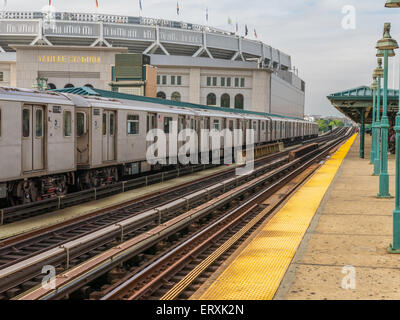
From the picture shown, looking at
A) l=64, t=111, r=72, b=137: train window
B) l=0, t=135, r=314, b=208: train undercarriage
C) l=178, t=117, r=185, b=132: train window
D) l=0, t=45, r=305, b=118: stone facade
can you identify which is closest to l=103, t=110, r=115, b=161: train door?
l=0, t=135, r=314, b=208: train undercarriage

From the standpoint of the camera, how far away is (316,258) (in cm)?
924

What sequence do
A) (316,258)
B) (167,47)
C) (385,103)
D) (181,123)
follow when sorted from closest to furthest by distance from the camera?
1. (316,258)
2. (385,103)
3. (181,123)
4. (167,47)

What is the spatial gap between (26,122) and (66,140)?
1934mm

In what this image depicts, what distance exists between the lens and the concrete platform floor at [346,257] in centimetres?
737

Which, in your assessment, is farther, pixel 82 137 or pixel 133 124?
pixel 133 124

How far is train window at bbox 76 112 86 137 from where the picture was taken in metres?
16.2

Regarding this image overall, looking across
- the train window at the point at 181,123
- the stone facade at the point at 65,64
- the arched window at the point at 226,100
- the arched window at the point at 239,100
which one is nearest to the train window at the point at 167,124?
the train window at the point at 181,123

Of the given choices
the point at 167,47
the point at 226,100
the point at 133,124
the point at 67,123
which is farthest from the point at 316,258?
the point at 167,47

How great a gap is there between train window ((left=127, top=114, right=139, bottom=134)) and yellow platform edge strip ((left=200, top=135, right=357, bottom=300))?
6.94 meters

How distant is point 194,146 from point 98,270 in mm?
18746

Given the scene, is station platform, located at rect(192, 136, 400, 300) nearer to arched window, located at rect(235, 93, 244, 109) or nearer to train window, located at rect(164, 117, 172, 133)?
train window, located at rect(164, 117, 172, 133)

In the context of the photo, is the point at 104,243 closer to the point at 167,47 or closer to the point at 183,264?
Answer: the point at 183,264

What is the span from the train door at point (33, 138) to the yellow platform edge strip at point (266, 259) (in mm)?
6601

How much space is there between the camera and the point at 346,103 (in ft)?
118
